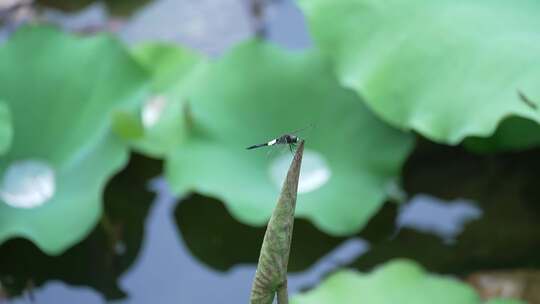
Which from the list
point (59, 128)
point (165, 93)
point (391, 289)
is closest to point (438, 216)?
point (391, 289)

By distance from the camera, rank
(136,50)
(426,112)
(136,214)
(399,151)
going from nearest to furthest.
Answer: (426,112) → (399,151) → (136,214) → (136,50)

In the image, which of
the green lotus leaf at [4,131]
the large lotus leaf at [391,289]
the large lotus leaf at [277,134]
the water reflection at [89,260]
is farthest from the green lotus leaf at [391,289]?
the green lotus leaf at [4,131]

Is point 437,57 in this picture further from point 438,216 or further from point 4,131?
point 4,131

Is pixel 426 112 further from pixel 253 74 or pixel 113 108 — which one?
pixel 113 108

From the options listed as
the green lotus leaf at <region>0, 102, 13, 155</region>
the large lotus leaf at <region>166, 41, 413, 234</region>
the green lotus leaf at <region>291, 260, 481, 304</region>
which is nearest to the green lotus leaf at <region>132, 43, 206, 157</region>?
the large lotus leaf at <region>166, 41, 413, 234</region>

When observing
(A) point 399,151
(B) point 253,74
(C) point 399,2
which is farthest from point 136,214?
(C) point 399,2

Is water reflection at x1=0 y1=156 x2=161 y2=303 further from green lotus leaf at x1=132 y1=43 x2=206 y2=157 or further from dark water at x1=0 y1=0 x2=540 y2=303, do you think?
green lotus leaf at x1=132 y1=43 x2=206 y2=157
